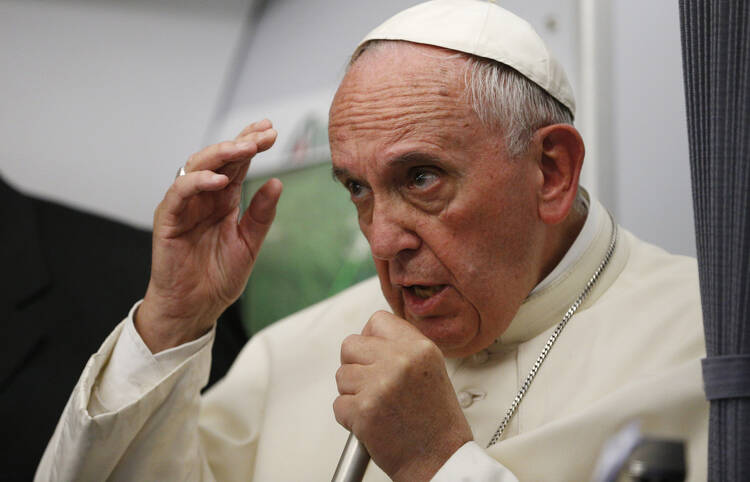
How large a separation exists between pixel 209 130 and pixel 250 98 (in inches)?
9.7

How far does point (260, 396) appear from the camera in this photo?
7.39 ft

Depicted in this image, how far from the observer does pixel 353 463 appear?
146 centimetres

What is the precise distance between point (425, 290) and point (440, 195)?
0.21m

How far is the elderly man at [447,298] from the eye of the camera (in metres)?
1.53

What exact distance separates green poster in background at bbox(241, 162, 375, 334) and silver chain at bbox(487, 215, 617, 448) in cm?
131

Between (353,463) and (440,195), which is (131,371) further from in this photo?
(440,195)

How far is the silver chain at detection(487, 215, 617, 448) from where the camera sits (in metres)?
1.78

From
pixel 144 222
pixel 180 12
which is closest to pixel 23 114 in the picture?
pixel 144 222

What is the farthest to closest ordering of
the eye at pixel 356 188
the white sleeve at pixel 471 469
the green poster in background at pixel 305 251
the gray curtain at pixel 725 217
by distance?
the green poster in background at pixel 305 251, the eye at pixel 356 188, the white sleeve at pixel 471 469, the gray curtain at pixel 725 217

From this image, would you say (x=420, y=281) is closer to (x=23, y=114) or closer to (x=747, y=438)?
(x=747, y=438)

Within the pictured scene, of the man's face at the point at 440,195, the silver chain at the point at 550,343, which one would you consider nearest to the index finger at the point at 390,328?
the man's face at the point at 440,195

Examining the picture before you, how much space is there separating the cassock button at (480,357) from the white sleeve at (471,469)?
483mm

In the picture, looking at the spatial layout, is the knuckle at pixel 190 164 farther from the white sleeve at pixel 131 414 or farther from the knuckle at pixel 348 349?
the knuckle at pixel 348 349

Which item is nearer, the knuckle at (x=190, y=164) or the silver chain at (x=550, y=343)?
the silver chain at (x=550, y=343)
